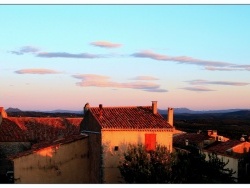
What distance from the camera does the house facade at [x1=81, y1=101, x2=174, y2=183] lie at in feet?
108

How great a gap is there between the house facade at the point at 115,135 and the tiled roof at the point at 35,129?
1618 centimetres

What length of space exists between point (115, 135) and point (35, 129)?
2182 centimetres

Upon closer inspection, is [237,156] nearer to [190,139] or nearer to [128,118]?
[190,139]

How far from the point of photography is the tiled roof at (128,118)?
111 ft

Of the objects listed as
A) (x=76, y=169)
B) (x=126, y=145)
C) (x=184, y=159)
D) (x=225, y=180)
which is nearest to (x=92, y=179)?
(x=76, y=169)

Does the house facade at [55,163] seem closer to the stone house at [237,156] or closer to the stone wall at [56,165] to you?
the stone wall at [56,165]

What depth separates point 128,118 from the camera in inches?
1385

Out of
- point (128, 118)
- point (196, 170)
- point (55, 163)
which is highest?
point (128, 118)

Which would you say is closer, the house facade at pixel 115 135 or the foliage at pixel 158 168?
the foliage at pixel 158 168

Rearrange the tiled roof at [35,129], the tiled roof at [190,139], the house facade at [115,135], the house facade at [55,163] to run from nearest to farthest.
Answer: the house facade at [115,135]
the house facade at [55,163]
the tiled roof at [35,129]
the tiled roof at [190,139]

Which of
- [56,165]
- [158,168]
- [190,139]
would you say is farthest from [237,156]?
[56,165]

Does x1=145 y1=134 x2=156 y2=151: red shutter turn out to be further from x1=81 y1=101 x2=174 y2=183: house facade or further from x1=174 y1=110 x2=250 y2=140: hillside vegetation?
x1=174 y1=110 x2=250 y2=140: hillside vegetation

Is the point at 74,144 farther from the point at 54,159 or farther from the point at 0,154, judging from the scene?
the point at 0,154

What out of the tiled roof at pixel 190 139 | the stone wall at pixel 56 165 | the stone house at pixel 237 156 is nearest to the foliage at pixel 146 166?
the stone wall at pixel 56 165
